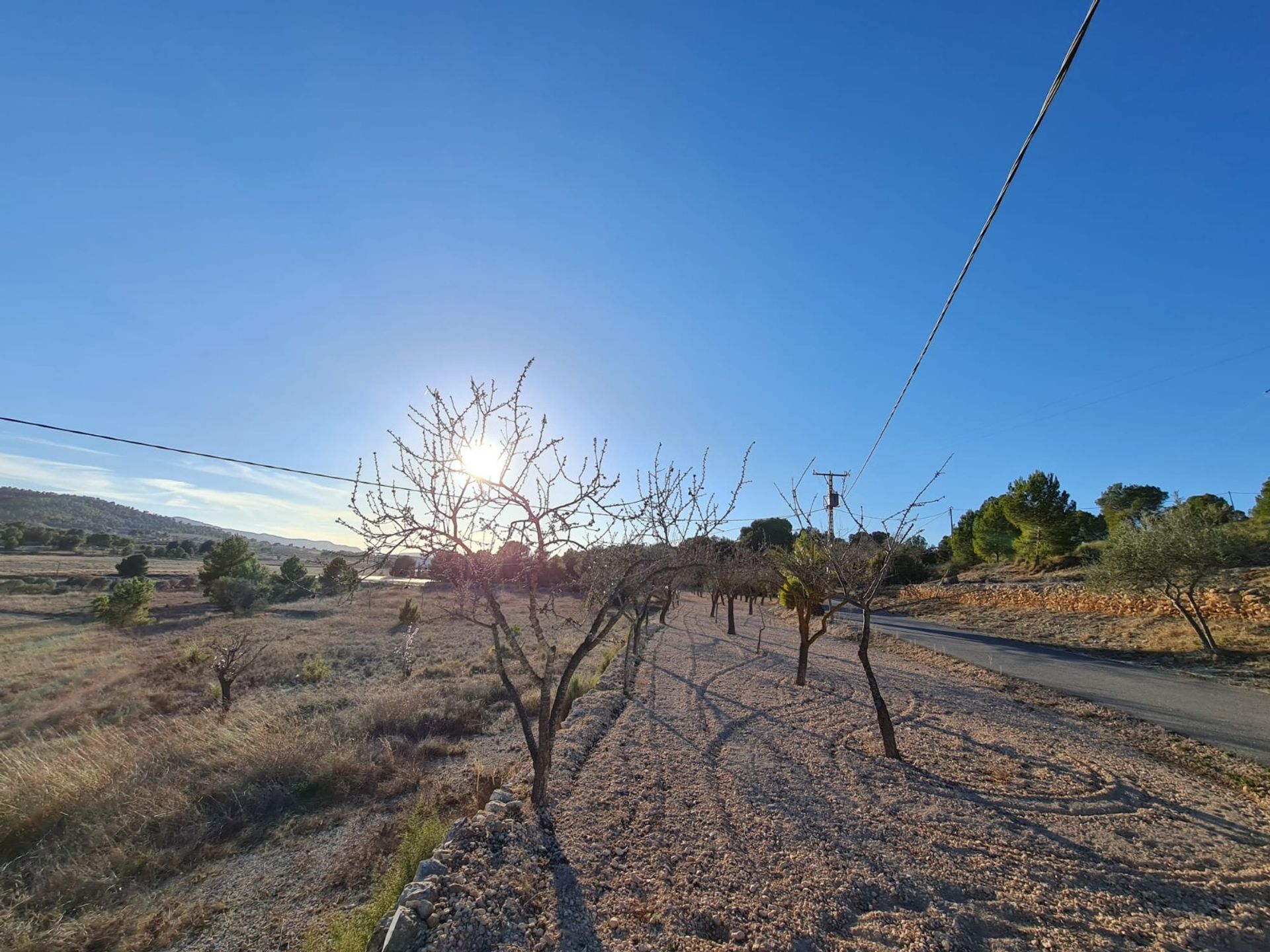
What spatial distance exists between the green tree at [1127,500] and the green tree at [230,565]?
63754 mm

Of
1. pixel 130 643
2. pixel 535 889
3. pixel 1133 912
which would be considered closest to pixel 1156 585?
pixel 1133 912

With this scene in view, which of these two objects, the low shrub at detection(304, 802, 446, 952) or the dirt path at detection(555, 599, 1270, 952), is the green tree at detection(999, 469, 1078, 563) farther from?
the low shrub at detection(304, 802, 446, 952)

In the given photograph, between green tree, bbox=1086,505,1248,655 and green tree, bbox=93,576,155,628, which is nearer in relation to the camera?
green tree, bbox=1086,505,1248,655

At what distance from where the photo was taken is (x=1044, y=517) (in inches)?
1518

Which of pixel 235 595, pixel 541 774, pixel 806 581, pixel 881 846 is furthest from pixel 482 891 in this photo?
pixel 235 595

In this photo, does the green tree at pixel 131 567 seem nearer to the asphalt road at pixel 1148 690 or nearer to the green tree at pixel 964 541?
the asphalt road at pixel 1148 690

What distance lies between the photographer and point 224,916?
4.53 metres

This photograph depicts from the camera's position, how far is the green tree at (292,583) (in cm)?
3688

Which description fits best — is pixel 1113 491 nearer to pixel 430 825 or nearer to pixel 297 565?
pixel 430 825

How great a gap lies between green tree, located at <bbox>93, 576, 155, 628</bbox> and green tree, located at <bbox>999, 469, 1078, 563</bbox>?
54920 mm

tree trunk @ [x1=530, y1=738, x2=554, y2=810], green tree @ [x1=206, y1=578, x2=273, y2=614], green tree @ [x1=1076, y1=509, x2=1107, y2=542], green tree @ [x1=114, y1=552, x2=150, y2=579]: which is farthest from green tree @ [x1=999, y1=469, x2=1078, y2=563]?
green tree @ [x1=114, y1=552, x2=150, y2=579]

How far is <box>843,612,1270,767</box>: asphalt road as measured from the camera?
8484 mm

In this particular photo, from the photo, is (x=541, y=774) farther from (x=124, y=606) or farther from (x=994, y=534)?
(x=994, y=534)

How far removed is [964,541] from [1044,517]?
18071 millimetres
